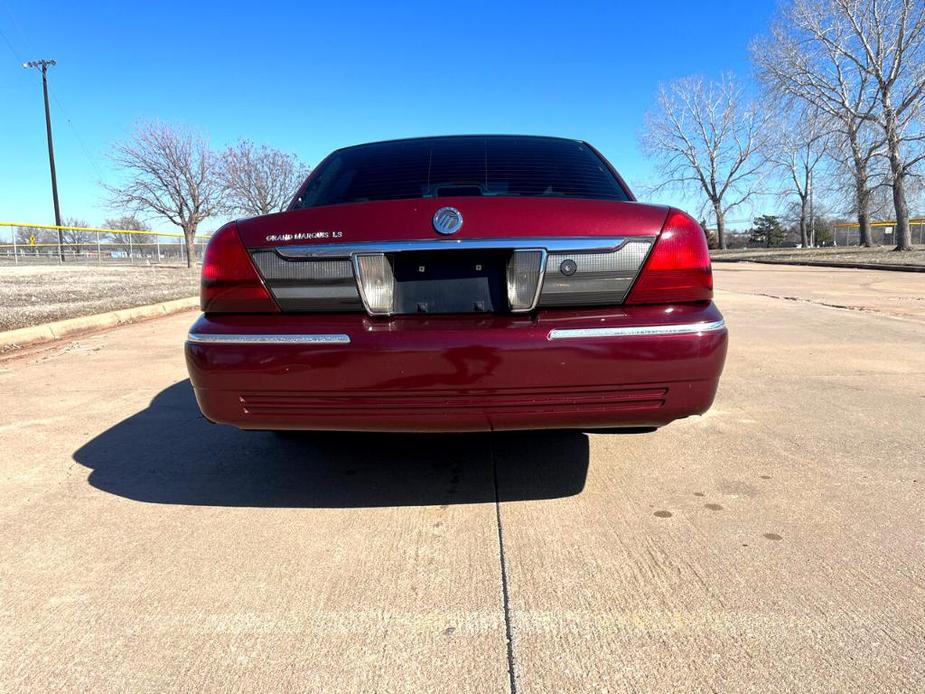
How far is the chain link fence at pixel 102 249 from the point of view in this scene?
1299 inches

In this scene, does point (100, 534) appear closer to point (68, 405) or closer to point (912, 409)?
point (68, 405)

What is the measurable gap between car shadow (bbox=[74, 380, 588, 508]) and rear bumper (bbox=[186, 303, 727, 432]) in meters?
0.58

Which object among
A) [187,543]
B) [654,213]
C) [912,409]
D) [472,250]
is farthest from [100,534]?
[912,409]

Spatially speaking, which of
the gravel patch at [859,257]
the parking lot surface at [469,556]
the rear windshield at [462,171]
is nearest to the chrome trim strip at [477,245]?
the rear windshield at [462,171]

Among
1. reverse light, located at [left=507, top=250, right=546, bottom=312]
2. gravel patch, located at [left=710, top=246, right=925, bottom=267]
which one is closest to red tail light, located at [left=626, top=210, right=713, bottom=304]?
reverse light, located at [left=507, top=250, right=546, bottom=312]

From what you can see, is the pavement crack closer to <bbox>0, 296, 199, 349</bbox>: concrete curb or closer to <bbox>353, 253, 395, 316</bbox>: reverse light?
<bbox>353, 253, 395, 316</bbox>: reverse light

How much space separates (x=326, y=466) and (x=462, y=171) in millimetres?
1610

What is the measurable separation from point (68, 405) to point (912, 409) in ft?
17.9

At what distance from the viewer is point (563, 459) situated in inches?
126

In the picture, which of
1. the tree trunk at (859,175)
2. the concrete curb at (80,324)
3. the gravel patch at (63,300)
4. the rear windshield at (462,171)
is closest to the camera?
the rear windshield at (462,171)

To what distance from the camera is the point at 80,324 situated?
26.5 ft

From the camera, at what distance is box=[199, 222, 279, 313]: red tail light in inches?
93.5

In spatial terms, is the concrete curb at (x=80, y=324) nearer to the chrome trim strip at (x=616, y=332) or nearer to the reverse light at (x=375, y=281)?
the reverse light at (x=375, y=281)

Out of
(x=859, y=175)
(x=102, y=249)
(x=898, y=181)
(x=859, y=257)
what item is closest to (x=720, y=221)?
(x=859, y=175)
